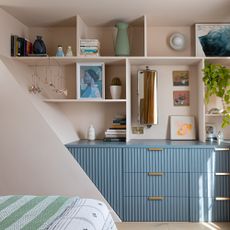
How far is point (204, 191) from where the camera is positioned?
3307 mm

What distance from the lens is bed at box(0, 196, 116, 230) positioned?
1.56m

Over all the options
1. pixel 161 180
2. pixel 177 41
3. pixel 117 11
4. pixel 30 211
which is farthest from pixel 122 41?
pixel 30 211

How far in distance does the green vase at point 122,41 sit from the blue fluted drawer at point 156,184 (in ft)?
4.30

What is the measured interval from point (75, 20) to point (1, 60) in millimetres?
966

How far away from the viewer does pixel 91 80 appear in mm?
3615

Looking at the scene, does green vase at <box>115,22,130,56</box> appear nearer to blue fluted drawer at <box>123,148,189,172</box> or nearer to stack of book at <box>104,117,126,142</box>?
stack of book at <box>104,117,126,142</box>

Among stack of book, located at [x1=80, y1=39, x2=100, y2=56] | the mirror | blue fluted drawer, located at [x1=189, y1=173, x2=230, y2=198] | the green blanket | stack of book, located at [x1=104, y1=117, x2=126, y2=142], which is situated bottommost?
blue fluted drawer, located at [x1=189, y1=173, x2=230, y2=198]

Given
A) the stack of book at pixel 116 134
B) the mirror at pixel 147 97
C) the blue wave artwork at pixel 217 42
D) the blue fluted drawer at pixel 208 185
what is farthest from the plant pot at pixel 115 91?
the blue fluted drawer at pixel 208 185

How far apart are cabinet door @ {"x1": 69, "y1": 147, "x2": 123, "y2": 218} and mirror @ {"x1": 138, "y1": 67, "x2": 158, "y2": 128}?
1.86ft

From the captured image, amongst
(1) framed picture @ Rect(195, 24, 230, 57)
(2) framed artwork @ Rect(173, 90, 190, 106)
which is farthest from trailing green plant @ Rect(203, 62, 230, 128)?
(2) framed artwork @ Rect(173, 90, 190, 106)

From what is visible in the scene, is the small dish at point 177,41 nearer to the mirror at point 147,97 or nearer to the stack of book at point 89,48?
the mirror at point 147,97

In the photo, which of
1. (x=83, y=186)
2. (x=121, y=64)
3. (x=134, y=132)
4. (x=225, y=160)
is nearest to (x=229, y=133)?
(x=225, y=160)

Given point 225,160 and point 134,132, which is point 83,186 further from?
point 225,160

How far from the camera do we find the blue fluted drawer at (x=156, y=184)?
332cm
